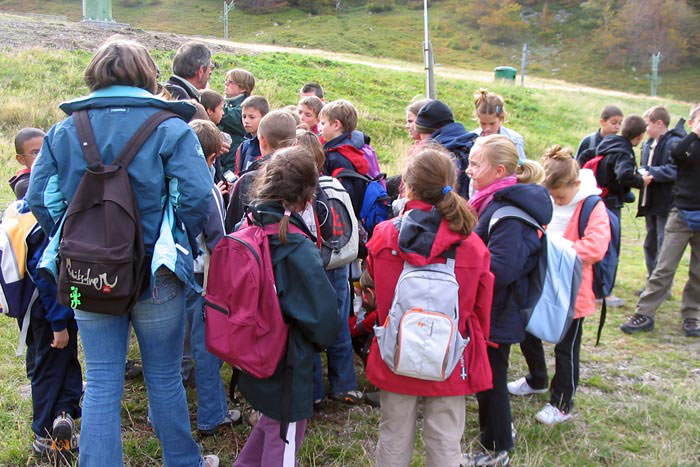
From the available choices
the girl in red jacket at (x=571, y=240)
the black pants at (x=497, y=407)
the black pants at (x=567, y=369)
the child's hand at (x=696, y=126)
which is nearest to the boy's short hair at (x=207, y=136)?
the black pants at (x=497, y=407)

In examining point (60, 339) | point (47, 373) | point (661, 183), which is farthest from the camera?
point (661, 183)

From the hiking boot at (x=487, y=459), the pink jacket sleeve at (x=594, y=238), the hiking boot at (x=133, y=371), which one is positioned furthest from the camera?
the hiking boot at (x=133, y=371)

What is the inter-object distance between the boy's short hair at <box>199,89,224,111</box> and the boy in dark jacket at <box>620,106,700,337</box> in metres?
4.23

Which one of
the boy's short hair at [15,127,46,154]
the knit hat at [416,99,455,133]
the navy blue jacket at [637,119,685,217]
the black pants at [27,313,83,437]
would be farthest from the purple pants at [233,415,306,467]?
the navy blue jacket at [637,119,685,217]

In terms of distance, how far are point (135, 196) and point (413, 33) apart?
61947 mm

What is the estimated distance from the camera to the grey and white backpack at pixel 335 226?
329 centimetres

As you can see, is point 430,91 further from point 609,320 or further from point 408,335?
point 408,335

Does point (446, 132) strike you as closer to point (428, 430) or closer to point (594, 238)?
point (594, 238)

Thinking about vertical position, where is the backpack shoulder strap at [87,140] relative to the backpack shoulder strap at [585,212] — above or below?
above

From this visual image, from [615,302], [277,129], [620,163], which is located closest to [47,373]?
[277,129]

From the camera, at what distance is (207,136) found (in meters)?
3.45

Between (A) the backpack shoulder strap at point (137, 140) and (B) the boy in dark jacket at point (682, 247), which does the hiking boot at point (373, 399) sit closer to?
(A) the backpack shoulder strap at point (137, 140)

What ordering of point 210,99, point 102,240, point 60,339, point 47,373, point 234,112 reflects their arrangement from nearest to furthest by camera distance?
1. point 102,240
2. point 60,339
3. point 47,373
4. point 210,99
5. point 234,112

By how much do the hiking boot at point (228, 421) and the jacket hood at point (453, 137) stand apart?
239 cm
